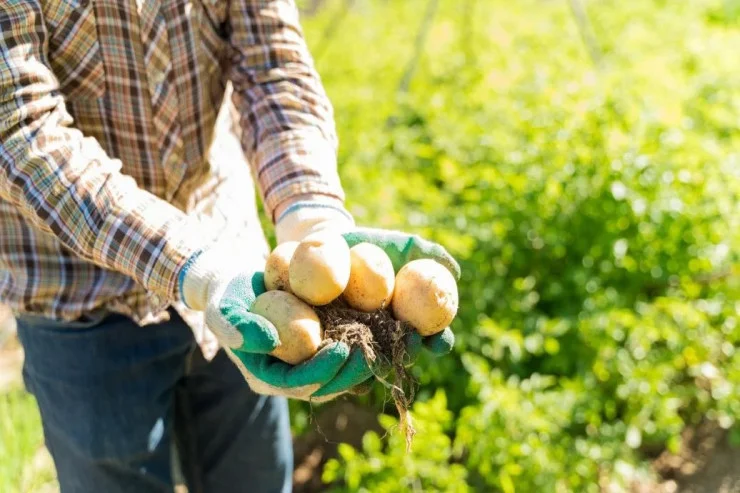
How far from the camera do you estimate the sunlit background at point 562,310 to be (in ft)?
7.85

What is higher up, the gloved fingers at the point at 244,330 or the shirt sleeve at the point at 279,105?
the shirt sleeve at the point at 279,105

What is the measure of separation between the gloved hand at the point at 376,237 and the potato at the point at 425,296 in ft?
0.09

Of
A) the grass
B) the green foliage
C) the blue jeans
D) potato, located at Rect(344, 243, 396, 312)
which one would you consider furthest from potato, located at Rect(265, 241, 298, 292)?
the grass

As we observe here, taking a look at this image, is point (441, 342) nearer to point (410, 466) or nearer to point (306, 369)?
point (306, 369)

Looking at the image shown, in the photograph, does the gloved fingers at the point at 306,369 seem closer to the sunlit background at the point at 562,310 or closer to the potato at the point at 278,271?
the potato at the point at 278,271

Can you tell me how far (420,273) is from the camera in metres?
1.41

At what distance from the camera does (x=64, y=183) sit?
1353mm

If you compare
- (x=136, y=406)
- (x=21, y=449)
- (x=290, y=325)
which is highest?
(x=290, y=325)

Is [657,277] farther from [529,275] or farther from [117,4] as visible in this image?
[117,4]

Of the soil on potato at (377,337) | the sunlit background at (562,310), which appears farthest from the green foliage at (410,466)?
the soil on potato at (377,337)

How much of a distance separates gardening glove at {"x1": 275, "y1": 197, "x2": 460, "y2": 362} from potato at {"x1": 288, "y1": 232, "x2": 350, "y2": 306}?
108 millimetres

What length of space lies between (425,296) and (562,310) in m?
1.65

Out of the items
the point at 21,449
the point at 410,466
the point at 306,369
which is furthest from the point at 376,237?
the point at 21,449

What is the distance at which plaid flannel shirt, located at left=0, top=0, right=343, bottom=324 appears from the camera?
4.43 ft
